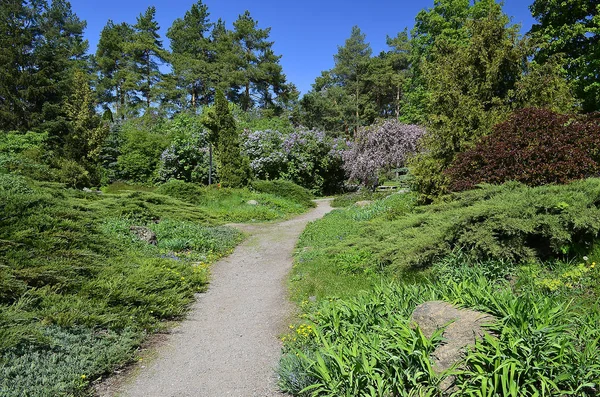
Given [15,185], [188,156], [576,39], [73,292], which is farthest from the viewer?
[188,156]

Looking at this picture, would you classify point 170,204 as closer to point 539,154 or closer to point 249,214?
point 249,214

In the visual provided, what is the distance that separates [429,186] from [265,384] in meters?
5.99

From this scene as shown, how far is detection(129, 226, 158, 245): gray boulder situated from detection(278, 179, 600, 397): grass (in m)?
3.69

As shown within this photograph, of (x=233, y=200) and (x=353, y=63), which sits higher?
(x=353, y=63)

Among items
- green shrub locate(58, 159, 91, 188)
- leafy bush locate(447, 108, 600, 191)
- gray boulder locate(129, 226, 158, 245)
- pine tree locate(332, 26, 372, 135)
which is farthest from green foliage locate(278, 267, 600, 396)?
pine tree locate(332, 26, 372, 135)

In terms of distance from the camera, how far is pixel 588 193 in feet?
13.0

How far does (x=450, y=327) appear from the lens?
106 inches

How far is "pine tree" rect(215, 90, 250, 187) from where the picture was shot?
16.1 m

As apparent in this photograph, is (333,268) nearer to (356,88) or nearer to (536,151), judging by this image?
(536,151)

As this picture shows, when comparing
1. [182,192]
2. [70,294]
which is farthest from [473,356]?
[182,192]

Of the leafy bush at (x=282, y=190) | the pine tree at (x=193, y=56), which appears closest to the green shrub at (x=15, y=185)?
the leafy bush at (x=282, y=190)

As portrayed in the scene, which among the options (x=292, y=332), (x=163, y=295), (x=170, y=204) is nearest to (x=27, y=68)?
(x=170, y=204)

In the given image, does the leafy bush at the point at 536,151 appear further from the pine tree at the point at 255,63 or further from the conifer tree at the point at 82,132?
the pine tree at the point at 255,63

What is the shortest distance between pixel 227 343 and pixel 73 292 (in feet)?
6.42
